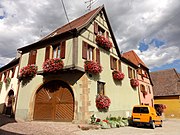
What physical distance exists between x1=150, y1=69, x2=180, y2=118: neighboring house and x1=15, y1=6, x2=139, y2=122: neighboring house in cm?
1410

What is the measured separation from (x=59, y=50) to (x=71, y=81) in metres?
3.23

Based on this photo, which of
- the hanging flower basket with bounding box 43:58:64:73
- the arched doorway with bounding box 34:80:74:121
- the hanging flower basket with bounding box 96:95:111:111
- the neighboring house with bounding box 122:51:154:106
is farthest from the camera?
the neighboring house with bounding box 122:51:154:106

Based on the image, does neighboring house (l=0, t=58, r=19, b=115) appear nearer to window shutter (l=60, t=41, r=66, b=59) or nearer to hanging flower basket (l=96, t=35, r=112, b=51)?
window shutter (l=60, t=41, r=66, b=59)

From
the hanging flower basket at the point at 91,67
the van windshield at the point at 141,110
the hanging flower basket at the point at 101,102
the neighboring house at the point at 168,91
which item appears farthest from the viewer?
the neighboring house at the point at 168,91

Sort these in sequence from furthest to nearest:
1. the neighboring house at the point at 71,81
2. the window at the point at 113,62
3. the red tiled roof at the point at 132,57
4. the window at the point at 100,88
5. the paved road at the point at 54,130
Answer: the red tiled roof at the point at 132,57 < the window at the point at 113,62 < the window at the point at 100,88 < the neighboring house at the point at 71,81 < the paved road at the point at 54,130

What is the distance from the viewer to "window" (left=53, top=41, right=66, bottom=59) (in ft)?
41.2

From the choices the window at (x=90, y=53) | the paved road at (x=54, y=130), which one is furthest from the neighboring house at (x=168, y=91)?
the window at (x=90, y=53)

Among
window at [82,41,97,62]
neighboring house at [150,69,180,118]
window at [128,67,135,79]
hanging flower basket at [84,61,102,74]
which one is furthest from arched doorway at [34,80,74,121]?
neighboring house at [150,69,180,118]

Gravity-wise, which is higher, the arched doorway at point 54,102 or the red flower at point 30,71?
the red flower at point 30,71

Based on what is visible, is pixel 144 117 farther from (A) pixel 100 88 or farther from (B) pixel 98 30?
(B) pixel 98 30

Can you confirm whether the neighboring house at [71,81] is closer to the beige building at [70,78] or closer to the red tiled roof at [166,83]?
the beige building at [70,78]

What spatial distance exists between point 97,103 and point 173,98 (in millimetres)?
19374

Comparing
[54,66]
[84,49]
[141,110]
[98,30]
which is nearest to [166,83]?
[141,110]

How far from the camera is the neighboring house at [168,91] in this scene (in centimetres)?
2564
